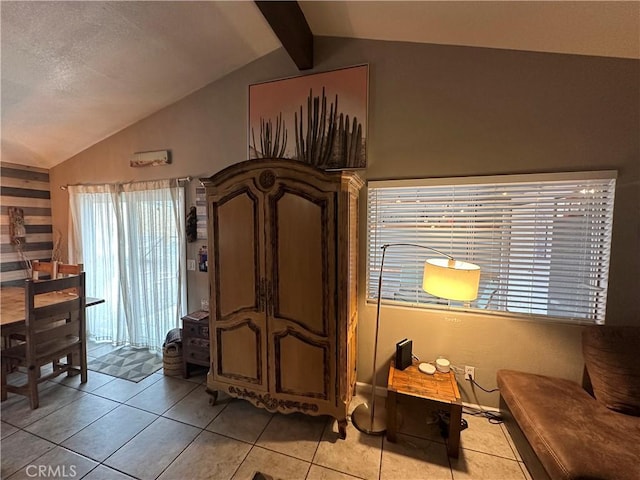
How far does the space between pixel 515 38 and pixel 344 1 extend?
1238 millimetres

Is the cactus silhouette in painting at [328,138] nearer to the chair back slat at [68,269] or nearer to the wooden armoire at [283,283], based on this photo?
the wooden armoire at [283,283]

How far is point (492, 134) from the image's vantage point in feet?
6.93

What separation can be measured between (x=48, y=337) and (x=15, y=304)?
2.00ft

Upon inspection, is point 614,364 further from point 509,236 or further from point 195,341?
point 195,341

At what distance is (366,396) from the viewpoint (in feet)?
8.22

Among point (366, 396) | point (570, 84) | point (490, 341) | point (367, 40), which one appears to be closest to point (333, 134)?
point (367, 40)

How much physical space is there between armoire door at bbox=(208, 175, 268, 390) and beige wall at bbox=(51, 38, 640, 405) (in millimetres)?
961

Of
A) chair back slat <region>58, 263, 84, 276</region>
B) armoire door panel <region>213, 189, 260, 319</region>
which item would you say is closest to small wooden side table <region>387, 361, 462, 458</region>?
armoire door panel <region>213, 189, 260, 319</region>

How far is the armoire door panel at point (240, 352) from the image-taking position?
2.13 meters

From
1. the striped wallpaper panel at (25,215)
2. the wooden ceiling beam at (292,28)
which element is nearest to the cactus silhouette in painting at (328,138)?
the wooden ceiling beam at (292,28)

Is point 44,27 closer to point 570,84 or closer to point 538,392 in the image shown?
point 570,84

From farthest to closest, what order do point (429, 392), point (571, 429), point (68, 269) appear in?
point (68, 269), point (429, 392), point (571, 429)

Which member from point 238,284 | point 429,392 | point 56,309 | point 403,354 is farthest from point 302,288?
point 56,309

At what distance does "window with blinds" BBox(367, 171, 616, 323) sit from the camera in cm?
195
